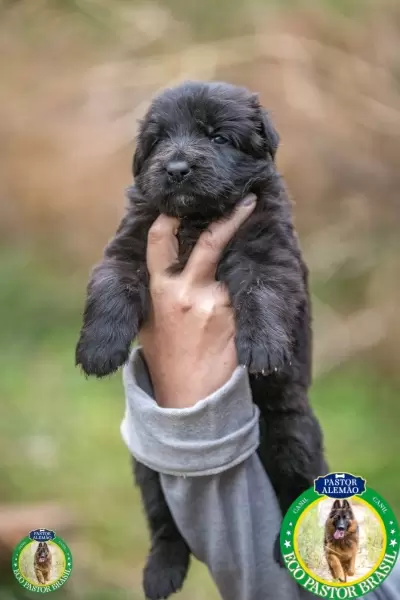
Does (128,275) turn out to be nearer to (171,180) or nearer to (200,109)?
(171,180)

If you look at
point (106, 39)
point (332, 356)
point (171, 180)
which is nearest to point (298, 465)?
point (332, 356)

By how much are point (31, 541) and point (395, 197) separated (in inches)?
68.9

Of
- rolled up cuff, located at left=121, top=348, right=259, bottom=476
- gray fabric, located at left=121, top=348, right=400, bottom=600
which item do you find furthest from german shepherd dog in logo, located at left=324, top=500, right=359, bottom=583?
rolled up cuff, located at left=121, top=348, right=259, bottom=476

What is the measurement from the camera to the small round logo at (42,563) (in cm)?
220

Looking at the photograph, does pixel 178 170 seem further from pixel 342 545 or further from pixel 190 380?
pixel 342 545

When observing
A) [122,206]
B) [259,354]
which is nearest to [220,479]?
[259,354]

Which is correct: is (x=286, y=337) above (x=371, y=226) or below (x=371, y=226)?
below

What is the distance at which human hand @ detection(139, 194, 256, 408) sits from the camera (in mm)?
1810

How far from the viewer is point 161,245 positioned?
193 centimetres

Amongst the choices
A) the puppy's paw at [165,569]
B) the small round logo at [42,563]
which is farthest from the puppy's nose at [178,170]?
the small round logo at [42,563]

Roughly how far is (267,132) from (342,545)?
1.28 metres

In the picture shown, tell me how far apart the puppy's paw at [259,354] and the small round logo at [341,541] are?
1.60 feet

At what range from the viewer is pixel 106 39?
7.54 ft

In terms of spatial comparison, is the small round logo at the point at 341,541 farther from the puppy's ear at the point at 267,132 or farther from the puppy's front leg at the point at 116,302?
the puppy's ear at the point at 267,132
